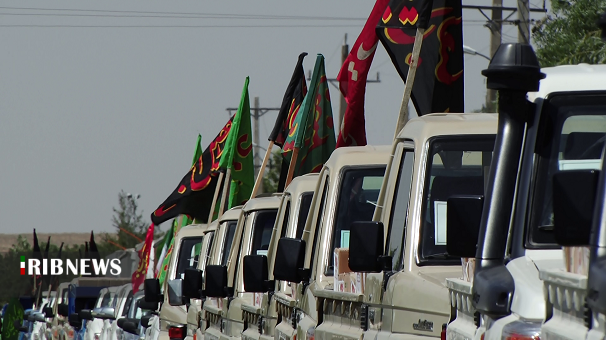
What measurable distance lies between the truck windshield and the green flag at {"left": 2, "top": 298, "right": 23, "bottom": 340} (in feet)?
132

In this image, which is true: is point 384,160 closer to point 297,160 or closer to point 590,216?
point 590,216

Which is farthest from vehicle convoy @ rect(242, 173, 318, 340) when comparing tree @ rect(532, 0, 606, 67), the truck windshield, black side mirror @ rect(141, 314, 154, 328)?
tree @ rect(532, 0, 606, 67)

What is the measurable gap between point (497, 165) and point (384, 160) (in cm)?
422

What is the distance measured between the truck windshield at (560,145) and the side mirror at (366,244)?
1.25 m

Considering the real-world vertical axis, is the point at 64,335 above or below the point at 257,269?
below

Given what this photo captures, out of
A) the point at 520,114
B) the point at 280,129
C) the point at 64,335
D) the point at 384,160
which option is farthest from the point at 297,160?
the point at 64,335

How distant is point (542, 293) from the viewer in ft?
13.1

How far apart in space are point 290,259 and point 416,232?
1824 mm

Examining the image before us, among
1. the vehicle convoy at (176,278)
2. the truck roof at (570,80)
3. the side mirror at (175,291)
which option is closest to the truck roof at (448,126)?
the truck roof at (570,80)

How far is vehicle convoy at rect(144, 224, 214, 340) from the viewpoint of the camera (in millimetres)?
16203

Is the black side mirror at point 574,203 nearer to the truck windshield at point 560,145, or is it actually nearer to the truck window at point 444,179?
the truck windshield at point 560,145

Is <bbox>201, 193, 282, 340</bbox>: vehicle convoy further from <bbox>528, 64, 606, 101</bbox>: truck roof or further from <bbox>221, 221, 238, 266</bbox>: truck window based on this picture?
<bbox>528, 64, 606, 101</bbox>: truck roof

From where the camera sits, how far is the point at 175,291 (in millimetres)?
14891

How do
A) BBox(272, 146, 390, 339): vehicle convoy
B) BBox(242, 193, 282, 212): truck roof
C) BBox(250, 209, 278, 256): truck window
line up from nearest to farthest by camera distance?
BBox(272, 146, 390, 339): vehicle convoy
BBox(242, 193, 282, 212): truck roof
BBox(250, 209, 278, 256): truck window
